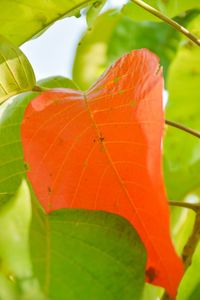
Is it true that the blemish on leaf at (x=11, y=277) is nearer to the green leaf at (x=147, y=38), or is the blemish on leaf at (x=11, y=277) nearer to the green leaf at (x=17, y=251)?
the green leaf at (x=17, y=251)

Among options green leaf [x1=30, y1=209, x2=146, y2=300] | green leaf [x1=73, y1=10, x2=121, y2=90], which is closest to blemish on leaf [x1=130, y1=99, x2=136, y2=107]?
green leaf [x1=30, y1=209, x2=146, y2=300]

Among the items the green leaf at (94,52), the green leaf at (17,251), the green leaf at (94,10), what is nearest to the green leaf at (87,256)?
the green leaf at (17,251)

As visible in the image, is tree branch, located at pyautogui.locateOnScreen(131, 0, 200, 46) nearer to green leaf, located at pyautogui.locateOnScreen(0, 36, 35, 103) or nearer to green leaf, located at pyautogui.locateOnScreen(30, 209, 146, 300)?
green leaf, located at pyautogui.locateOnScreen(0, 36, 35, 103)

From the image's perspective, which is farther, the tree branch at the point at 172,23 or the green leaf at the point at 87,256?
the tree branch at the point at 172,23

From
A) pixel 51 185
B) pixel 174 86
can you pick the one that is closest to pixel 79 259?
pixel 51 185

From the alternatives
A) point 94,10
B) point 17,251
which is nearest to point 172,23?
point 94,10

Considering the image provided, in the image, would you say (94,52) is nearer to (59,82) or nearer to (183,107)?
(183,107)
